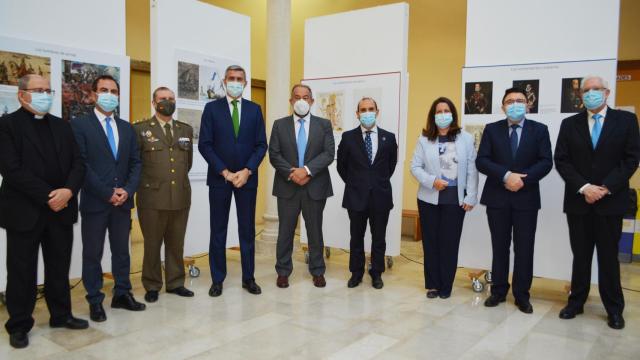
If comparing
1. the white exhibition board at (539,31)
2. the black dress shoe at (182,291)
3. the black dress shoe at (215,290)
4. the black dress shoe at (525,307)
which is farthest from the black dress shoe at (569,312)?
the black dress shoe at (182,291)

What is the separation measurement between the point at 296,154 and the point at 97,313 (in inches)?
82.9

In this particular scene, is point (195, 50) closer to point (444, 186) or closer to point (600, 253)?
point (444, 186)

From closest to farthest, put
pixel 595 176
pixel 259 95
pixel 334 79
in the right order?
pixel 595 176 < pixel 334 79 < pixel 259 95

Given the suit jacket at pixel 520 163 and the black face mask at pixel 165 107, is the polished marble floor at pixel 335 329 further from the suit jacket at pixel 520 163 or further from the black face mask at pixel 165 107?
the black face mask at pixel 165 107

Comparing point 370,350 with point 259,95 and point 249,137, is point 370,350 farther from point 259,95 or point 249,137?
point 259,95

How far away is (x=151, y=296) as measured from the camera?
437 cm

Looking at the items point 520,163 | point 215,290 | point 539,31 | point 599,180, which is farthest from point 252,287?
point 539,31

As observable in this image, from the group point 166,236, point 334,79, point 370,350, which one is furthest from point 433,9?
point 370,350

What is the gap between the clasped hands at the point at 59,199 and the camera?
10.9ft

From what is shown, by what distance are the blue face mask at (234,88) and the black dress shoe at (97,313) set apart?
2.03m

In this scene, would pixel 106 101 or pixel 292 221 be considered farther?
pixel 292 221

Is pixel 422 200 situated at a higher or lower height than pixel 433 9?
lower

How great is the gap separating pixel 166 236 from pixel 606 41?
4.19 meters

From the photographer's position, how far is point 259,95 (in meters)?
9.32
